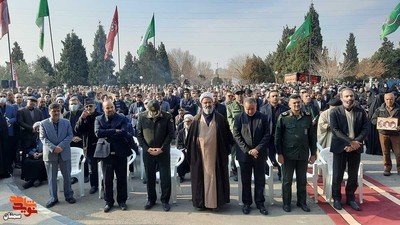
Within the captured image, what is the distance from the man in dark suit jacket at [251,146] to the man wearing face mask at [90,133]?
288cm

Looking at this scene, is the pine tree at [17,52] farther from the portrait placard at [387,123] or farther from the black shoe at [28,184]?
the portrait placard at [387,123]

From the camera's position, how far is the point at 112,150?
5531 millimetres

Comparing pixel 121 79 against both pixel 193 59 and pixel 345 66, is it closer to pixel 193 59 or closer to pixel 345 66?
pixel 193 59

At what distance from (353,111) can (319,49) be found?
44360mm

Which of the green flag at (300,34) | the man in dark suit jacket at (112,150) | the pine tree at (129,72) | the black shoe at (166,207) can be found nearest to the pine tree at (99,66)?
the pine tree at (129,72)

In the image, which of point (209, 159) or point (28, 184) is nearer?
point (209, 159)

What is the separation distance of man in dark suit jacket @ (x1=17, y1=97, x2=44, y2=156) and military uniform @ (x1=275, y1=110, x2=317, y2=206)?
569 cm

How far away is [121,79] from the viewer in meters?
56.9

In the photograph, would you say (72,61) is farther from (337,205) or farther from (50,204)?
(337,205)

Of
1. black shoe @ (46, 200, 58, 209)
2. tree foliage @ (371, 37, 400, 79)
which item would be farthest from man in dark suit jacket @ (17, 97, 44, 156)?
tree foliage @ (371, 37, 400, 79)

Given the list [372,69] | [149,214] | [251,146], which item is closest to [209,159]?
[251,146]

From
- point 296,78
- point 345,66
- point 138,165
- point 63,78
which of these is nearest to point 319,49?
point 345,66

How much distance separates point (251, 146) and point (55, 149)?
344cm

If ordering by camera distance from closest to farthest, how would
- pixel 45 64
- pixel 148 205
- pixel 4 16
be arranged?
pixel 148 205, pixel 4 16, pixel 45 64
